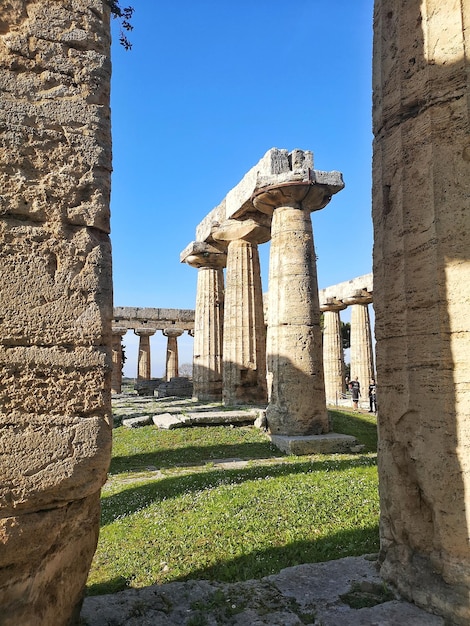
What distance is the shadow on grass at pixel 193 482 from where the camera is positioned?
241 inches

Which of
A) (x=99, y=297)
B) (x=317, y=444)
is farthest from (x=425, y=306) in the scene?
(x=317, y=444)

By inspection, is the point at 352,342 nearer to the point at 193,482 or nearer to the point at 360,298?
the point at 360,298

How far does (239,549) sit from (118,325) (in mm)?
26752

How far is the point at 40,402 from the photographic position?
7.55 ft

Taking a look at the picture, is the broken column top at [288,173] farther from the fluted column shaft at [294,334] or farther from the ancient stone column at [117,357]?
the ancient stone column at [117,357]

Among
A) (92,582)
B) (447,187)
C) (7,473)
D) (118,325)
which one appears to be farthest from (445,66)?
(118,325)

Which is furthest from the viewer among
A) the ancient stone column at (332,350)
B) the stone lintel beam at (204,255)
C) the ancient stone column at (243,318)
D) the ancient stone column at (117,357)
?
the ancient stone column at (117,357)

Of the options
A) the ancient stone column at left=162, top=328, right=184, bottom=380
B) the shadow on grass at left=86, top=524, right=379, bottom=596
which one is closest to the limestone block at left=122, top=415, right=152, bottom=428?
the shadow on grass at left=86, top=524, right=379, bottom=596

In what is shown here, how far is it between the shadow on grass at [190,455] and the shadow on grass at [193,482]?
1.18 m

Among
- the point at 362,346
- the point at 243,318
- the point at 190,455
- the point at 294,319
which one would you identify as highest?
the point at 243,318

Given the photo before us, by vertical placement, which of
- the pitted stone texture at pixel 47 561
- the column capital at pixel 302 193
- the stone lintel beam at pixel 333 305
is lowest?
the pitted stone texture at pixel 47 561

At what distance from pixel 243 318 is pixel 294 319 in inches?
175

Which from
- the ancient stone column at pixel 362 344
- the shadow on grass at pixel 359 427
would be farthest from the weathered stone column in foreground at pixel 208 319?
the ancient stone column at pixel 362 344

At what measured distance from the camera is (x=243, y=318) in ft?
49.1
